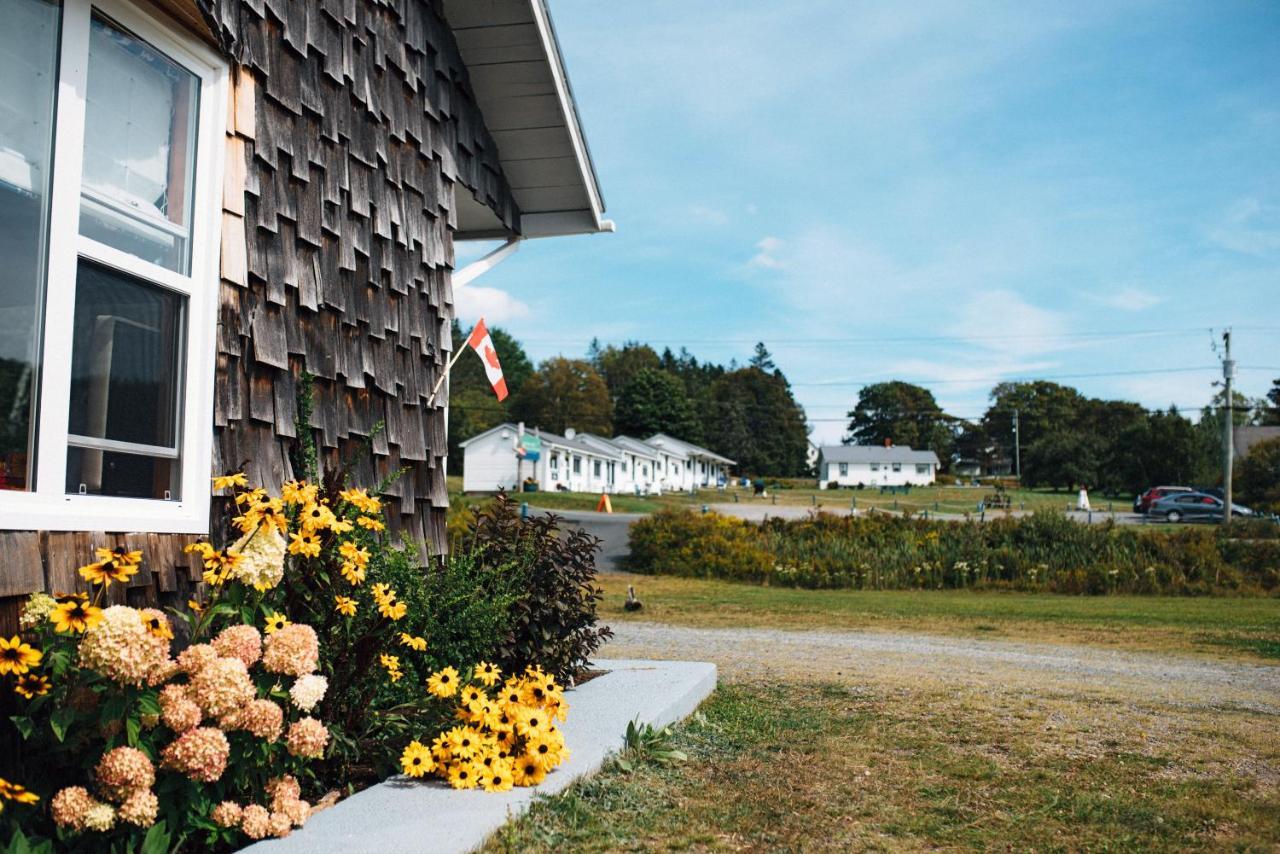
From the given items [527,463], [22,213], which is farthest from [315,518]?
Answer: [527,463]

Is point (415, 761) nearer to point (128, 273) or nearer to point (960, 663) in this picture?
point (128, 273)

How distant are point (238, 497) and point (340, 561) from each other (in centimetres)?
47

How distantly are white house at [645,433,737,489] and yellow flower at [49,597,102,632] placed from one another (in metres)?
66.2

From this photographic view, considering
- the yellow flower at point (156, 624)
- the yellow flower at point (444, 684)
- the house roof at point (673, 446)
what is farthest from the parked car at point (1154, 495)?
the yellow flower at point (156, 624)

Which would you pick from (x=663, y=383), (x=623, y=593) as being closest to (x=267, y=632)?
(x=623, y=593)

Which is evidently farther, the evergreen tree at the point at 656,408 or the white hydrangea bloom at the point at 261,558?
the evergreen tree at the point at 656,408

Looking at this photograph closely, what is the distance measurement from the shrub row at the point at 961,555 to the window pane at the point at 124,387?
54.8ft

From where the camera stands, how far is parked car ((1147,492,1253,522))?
42.4m

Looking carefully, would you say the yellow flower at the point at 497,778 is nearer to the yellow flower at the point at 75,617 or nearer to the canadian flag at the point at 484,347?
the yellow flower at the point at 75,617

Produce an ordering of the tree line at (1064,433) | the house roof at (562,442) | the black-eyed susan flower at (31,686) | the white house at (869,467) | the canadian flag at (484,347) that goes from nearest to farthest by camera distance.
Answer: the black-eyed susan flower at (31,686) < the canadian flag at (484,347) < the house roof at (562,442) < the tree line at (1064,433) < the white house at (869,467)

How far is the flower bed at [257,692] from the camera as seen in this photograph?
8.98ft

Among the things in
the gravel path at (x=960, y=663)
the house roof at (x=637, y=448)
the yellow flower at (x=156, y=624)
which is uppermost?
the house roof at (x=637, y=448)

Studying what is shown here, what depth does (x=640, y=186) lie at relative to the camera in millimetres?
19609

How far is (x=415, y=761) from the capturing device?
3812 mm
